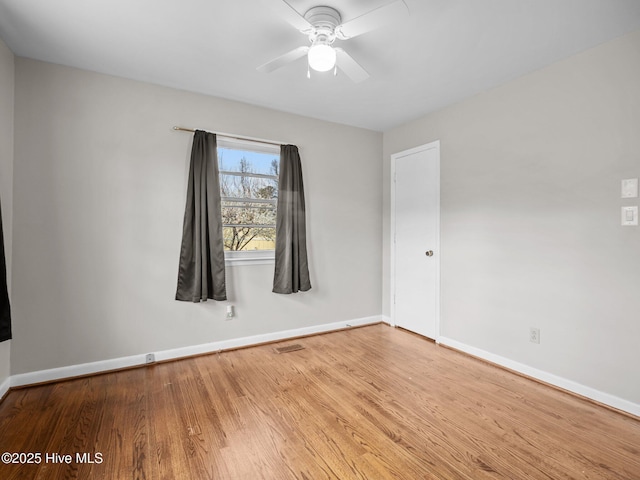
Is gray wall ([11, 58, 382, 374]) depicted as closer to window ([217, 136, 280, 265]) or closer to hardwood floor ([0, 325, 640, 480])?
window ([217, 136, 280, 265])

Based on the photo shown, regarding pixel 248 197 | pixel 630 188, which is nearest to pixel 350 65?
pixel 248 197

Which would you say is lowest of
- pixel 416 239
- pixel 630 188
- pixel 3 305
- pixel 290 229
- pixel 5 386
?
pixel 5 386

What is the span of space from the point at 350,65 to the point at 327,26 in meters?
0.30

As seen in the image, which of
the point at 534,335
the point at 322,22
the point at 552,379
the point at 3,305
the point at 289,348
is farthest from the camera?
the point at 289,348

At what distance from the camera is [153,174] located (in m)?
2.86

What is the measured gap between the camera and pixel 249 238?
3.38 meters

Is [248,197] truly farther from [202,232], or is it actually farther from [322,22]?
[322,22]

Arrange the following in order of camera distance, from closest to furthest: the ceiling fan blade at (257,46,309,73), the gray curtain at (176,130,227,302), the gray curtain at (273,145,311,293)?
1. the ceiling fan blade at (257,46,309,73)
2. the gray curtain at (176,130,227,302)
3. the gray curtain at (273,145,311,293)

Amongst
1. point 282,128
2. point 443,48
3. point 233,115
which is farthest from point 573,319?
point 233,115

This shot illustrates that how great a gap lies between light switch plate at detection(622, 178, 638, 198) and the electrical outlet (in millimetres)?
1174

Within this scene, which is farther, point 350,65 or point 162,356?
point 162,356

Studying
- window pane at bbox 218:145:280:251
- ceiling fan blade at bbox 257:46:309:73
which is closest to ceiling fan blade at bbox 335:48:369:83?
ceiling fan blade at bbox 257:46:309:73

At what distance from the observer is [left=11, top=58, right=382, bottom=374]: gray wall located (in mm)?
2436

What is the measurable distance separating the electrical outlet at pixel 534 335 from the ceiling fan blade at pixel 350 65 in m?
2.43
